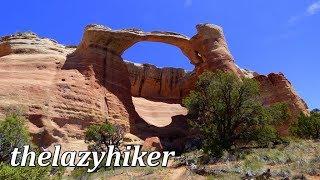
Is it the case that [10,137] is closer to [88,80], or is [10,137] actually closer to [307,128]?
[88,80]

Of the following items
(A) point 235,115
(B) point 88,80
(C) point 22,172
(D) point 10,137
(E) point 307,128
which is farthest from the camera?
(B) point 88,80

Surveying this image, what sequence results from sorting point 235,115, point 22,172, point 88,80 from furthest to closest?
1. point 88,80
2. point 235,115
3. point 22,172

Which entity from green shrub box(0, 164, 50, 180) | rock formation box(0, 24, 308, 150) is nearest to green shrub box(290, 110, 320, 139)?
rock formation box(0, 24, 308, 150)

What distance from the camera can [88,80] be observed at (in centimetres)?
4578

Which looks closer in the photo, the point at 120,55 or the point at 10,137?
the point at 10,137

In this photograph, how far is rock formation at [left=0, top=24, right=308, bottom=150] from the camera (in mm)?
40375

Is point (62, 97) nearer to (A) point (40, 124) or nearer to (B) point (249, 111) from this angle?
(A) point (40, 124)

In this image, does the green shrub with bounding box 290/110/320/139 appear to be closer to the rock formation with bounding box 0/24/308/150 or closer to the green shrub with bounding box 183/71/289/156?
the rock formation with bounding box 0/24/308/150

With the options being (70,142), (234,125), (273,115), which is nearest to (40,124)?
(70,142)

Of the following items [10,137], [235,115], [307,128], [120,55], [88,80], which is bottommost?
[10,137]

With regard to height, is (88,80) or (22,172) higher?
(88,80)

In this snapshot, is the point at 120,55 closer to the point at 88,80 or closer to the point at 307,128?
the point at 88,80

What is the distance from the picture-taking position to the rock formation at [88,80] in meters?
40.4

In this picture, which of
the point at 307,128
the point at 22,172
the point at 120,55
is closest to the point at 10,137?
the point at 22,172
